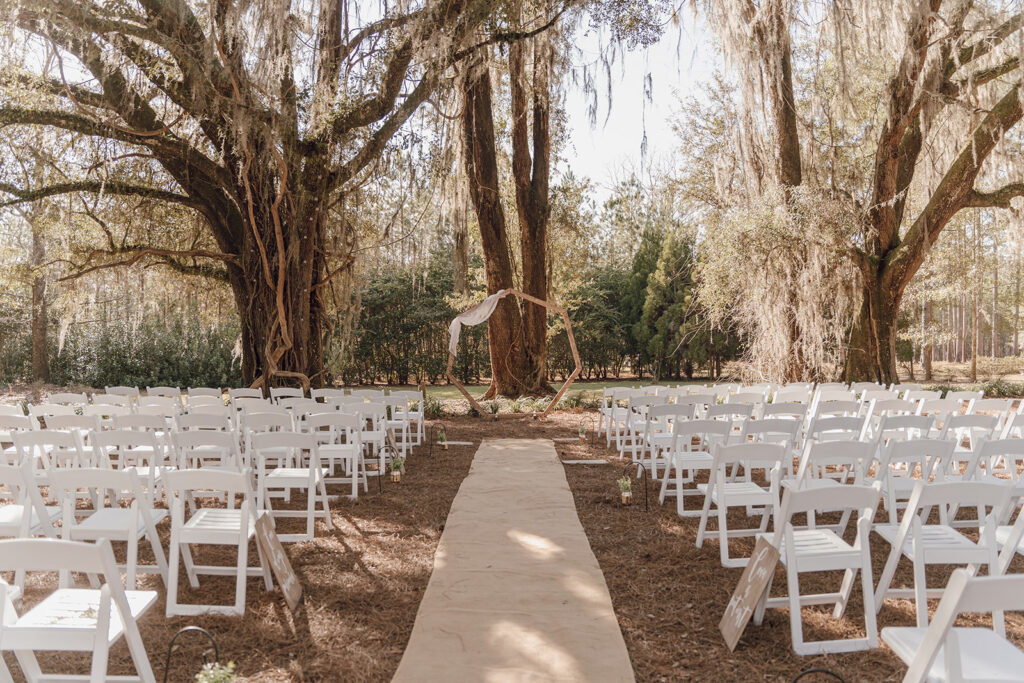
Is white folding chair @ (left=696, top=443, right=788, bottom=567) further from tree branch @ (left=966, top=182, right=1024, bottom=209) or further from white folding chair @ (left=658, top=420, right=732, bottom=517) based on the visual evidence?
tree branch @ (left=966, top=182, right=1024, bottom=209)

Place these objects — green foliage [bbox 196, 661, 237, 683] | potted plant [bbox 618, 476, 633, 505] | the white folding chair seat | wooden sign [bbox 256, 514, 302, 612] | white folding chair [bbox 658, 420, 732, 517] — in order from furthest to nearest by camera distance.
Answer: potted plant [bbox 618, 476, 633, 505], the white folding chair seat, white folding chair [bbox 658, 420, 732, 517], wooden sign [bbox 256, 514, 302, 612], green foliage [bbox 196, 661, 237, 683]

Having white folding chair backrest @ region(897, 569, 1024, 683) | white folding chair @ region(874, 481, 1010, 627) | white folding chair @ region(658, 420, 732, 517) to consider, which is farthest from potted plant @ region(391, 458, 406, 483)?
white folding chair backrest @ region(897, 569, 1024, 683)

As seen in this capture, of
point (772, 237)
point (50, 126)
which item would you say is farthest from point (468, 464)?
point (50, 126)

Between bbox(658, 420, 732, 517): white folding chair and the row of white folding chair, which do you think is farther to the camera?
bbox(658, 420, 732, 517): white folding chair

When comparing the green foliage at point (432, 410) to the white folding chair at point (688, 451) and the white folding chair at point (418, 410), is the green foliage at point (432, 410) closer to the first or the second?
the white folding chair at point (418, 410)

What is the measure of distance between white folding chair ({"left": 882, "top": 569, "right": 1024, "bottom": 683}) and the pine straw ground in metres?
0.79

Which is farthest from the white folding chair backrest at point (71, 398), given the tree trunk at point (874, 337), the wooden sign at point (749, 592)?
the tree trunk at point (874, 337)

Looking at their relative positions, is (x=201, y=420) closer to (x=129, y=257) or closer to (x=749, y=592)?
(x=749, y=592)

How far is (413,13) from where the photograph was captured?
8.80 metres

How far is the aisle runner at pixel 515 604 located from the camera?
115 inches

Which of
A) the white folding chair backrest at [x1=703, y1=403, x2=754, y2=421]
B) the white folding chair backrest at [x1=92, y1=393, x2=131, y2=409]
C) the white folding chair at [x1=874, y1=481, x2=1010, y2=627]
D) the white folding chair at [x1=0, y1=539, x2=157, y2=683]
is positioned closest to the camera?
the white folding chair at [x1=0, y1=539, x2=157, y2=683]

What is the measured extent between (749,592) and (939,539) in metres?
0.95

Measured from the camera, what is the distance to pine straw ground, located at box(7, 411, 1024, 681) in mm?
2938

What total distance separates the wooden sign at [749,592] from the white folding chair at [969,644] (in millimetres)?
831
